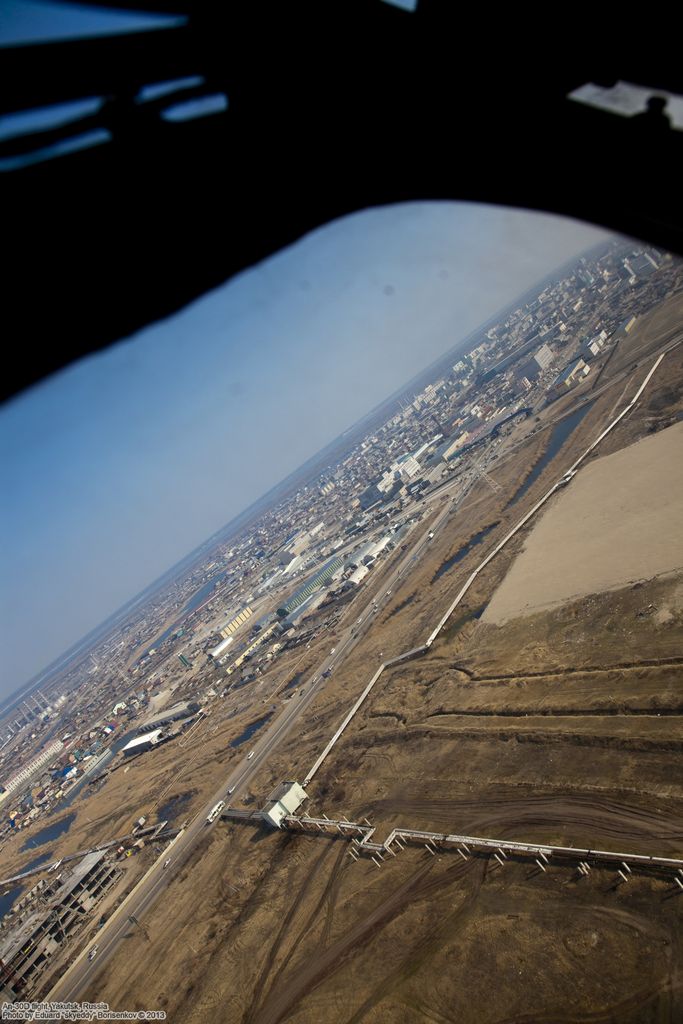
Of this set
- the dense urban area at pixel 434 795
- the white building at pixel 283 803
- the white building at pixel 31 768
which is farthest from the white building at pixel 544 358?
the white building at pixel 31 768

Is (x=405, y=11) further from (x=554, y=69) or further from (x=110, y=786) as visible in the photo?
(x=110, y=786)

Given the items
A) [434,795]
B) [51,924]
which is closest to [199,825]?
[51,924]

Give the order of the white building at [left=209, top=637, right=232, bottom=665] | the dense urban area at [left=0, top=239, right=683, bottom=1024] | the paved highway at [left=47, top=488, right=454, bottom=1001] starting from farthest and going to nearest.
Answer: the white building at [left=209, top=637, right=232, bottom=665] < the paved highway at [left=47, top=488, right=454, bottom=1001] < the dense urban area at [left=0, top=239, right=683, bottom=1024]

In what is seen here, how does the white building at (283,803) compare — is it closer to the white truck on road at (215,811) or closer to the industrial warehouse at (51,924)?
the white truck on road at (215,811)

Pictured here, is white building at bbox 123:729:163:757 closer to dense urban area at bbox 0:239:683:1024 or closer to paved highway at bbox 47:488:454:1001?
dense urban area at bbox 0:239:683:1024

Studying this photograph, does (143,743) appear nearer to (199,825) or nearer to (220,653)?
(220,653)

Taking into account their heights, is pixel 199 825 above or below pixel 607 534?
above

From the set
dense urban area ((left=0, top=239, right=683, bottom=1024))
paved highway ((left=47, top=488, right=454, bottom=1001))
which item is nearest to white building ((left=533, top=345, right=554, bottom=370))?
dense urban area ((left=0, top=239, right=683, bottom=1024))

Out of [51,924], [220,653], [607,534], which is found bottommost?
[607,534]
